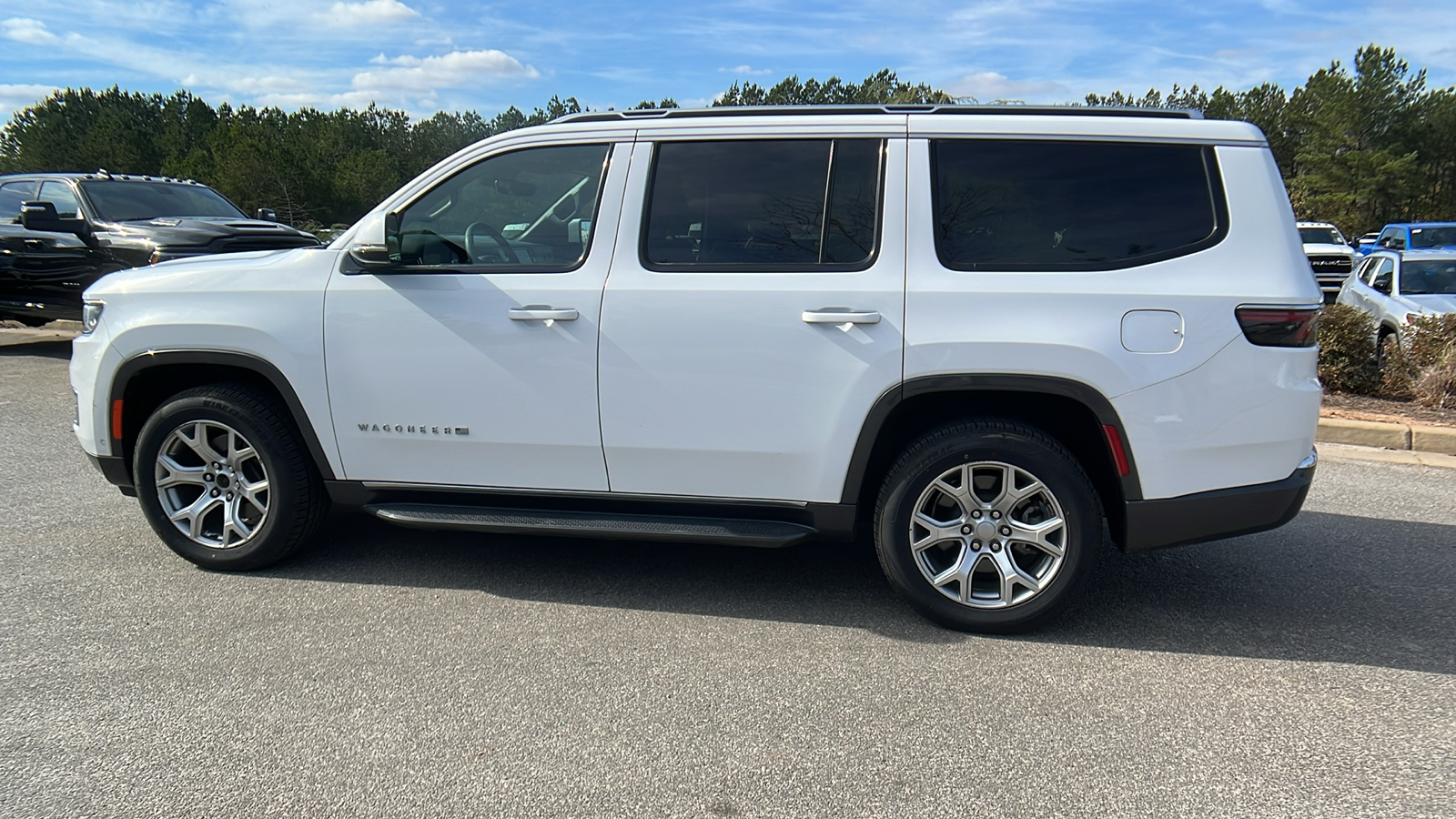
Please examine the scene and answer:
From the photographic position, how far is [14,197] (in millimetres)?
10852

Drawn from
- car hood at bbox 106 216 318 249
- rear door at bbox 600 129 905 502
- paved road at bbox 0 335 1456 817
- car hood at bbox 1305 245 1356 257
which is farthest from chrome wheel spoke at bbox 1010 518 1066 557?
car hood at bbox 1305 245 1356 257

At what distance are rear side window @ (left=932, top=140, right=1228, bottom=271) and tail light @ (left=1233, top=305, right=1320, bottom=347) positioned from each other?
0.94 ft

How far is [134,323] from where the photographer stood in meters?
4.16

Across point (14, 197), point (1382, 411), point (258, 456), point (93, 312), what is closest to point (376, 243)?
point (258, 456)

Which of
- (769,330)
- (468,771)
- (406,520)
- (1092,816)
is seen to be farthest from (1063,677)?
(406,520)

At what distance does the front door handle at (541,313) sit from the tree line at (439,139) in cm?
115

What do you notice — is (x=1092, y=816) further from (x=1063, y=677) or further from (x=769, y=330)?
(x=769, y=330)

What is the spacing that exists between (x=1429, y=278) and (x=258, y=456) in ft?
39.4

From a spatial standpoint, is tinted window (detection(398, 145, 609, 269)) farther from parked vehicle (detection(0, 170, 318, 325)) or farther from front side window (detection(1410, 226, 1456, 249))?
front side window (detection(1410, 226, 1456, 249))

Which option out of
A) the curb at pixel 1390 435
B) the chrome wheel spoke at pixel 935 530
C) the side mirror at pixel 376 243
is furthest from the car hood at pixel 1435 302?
the side mirror at pixel 376 243

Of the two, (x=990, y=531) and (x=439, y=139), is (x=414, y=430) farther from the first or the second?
(x=439, y=139)

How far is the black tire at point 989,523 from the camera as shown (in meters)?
3.51

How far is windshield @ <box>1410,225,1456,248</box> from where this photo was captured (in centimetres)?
1873

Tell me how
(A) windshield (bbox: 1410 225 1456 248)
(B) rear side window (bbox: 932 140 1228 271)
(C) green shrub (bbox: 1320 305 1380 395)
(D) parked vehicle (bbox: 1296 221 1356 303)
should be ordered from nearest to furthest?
1. (B) rear side window (bbox: 932 140 1228 271)
2. (C) green shrub (bbox: 1320 305 1380 395)
3. (D) parked vehicle (bbox: 1296 221 1356 303)
4. (A) windshield (bbox: 1410 225 1456 248)
